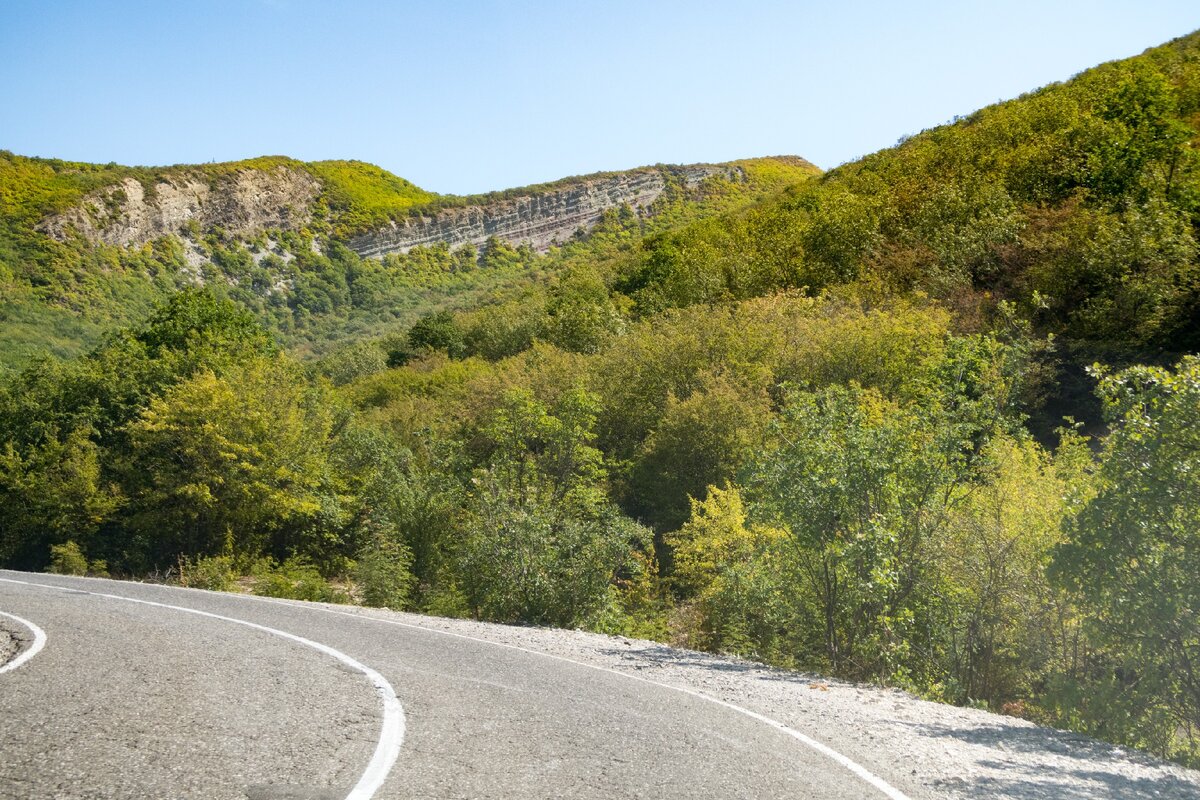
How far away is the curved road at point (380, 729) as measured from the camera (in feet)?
16.1

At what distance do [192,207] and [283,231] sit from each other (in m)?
14.1

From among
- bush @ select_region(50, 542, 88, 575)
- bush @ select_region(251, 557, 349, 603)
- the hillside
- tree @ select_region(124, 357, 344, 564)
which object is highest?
the hillside

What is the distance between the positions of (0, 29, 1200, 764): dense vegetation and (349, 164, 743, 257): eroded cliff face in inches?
2994

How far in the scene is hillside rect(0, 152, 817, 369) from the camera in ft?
251

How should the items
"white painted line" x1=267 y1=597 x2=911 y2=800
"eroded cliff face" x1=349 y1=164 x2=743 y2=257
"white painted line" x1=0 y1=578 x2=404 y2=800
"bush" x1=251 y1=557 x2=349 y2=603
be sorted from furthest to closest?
"eroded cliff face" x1=349 y1=164 x2=743 y2=257 < "bush" x1=251 y1=557 x2=349 y2=603 < "white painted line" x1=267 y1=597 x2=911 y2=800 < "white painted line" x1=0 y1=578 x2=404 y2=800

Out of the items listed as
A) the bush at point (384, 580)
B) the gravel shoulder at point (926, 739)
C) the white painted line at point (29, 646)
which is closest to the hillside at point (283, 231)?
the bush at point (384, 580)

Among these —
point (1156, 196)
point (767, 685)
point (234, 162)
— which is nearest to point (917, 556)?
point (767, 685)

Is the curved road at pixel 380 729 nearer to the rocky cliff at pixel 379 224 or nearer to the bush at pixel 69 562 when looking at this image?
the bush at pixel 69 562

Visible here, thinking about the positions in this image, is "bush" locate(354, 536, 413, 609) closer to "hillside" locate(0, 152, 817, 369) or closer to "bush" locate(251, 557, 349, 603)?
"bush" locate(251, 557, 349, 603)

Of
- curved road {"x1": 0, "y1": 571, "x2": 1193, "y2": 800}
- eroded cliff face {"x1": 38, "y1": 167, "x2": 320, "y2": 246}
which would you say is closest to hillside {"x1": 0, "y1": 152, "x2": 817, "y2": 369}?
eroded cliff face {"x1": 38, "y1": 167, "x2": 320, "y2": 246}

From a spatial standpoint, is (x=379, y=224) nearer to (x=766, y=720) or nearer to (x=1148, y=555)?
(x=1148, y=555)

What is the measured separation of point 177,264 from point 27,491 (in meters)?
77.1

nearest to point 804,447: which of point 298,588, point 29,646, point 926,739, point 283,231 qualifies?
point 926,739

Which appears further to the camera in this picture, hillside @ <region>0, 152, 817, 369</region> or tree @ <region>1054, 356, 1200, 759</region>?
hillside @ <region>0, 152, 817, 369</region>
